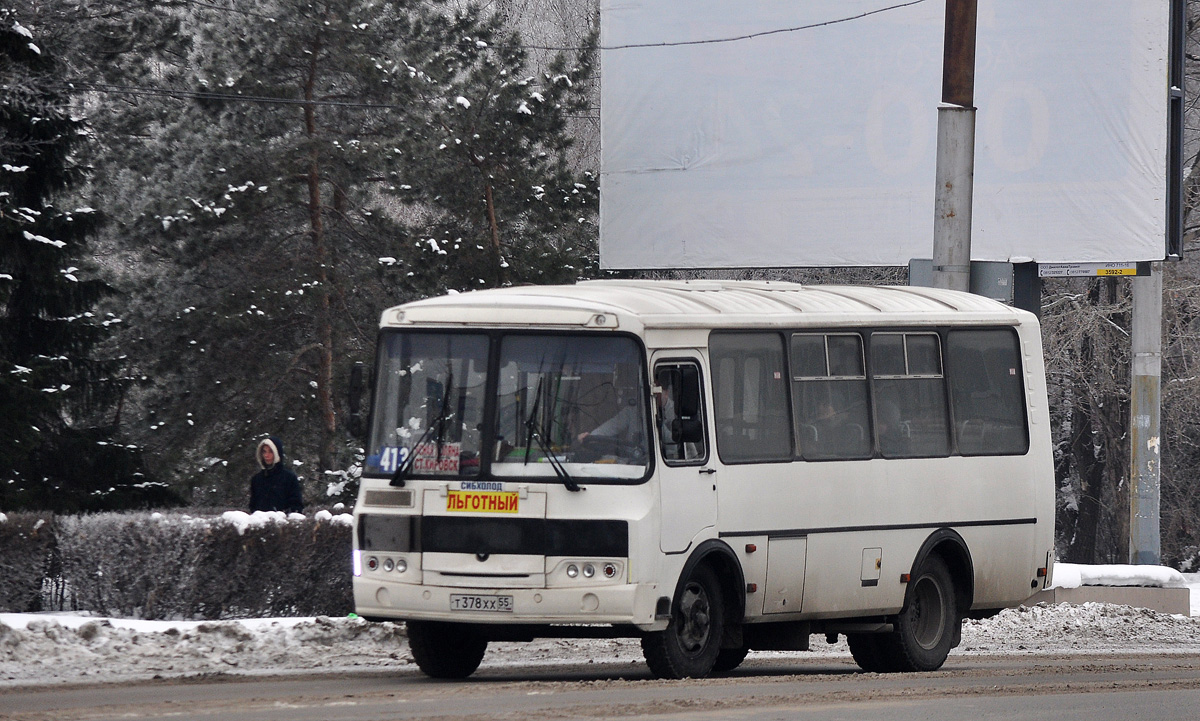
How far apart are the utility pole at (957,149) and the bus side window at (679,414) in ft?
22.2

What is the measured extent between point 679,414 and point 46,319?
1262cm

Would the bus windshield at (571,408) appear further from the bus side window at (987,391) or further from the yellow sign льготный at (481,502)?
the bus side window at (987,391)

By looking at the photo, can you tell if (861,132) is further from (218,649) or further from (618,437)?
(218,649)

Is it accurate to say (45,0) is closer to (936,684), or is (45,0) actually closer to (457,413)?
(457,413)

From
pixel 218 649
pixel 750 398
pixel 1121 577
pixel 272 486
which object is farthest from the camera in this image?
pixel 1121 577

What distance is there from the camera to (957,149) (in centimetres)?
1784

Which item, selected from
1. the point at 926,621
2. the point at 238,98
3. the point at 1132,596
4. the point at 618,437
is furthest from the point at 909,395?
the point at 238,98

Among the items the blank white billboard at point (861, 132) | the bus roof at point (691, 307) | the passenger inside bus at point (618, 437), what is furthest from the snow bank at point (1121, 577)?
the passenger inside bus at point (618, 437)

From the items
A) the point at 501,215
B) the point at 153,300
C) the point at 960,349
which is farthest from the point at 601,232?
the point at 960,349

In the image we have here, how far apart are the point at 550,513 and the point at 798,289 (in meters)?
3.49

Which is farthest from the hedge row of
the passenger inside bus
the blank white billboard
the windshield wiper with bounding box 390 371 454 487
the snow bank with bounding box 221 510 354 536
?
the blank white billboard

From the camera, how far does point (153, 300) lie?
29859 mm

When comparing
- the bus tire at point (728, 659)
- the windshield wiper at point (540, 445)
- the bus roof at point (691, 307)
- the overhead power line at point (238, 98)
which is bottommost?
the bus tire at point (728, 659)

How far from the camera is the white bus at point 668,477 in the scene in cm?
1112
